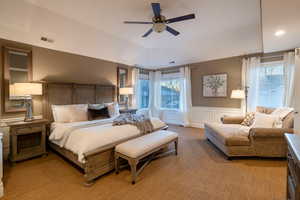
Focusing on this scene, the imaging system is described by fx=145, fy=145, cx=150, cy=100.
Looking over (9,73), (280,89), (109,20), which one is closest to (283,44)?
(280,89)

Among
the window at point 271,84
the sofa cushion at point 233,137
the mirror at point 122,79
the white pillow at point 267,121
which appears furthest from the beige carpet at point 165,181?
the mirror at point 122,79

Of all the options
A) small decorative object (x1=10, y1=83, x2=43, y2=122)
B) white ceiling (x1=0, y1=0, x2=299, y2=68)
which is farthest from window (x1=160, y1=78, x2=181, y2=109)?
small decorative object (x1=10, y1=83, x2=43, y2=122)

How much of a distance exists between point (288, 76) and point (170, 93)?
390 cm

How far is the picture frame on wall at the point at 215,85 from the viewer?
507cm

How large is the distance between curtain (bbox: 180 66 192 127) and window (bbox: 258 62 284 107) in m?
2.27

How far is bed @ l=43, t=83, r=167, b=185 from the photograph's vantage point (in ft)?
7.05

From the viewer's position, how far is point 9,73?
302cm

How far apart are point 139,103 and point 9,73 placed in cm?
417

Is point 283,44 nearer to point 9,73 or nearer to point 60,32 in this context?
point 60,32

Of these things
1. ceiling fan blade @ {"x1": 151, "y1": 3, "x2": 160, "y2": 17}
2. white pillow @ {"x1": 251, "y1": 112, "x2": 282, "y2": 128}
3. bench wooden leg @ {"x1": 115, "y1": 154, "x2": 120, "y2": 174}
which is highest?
ceiling fan blade @ {"x1": 151, "y1": 3, "x2": 160, "y2": 17}

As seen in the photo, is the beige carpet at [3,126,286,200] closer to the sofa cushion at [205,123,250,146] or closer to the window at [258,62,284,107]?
the sofa cushion at [205,123,250,146]

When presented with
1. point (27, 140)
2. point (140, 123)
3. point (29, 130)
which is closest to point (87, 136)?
point (140, 123)

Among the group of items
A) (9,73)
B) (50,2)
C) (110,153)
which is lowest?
(110,153)

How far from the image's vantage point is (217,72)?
17.1 feet
